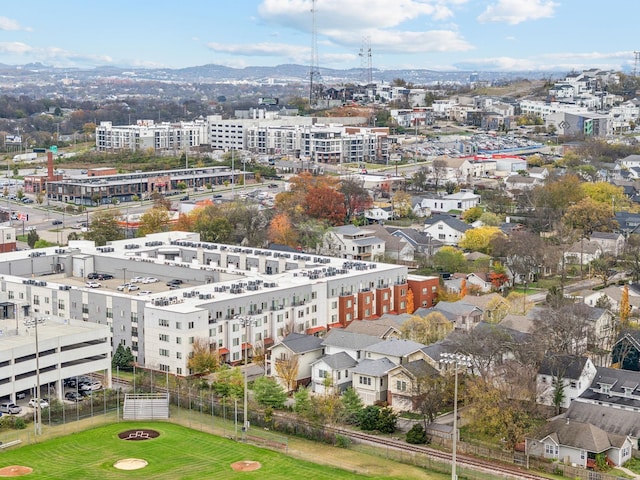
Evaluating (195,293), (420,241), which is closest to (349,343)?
(195,293)

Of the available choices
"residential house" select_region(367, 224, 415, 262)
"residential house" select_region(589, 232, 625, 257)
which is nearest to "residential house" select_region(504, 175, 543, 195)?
"residential house" select_region(589, 232, 625, 257)

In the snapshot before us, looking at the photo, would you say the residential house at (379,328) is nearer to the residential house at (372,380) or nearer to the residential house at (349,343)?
the residential house at (349,343)

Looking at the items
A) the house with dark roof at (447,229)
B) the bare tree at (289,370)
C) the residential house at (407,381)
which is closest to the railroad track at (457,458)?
the residential house at (407,381)

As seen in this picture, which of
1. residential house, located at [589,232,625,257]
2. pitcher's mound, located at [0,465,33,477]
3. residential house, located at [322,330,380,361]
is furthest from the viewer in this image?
residential house, located at [589,232,625,257]

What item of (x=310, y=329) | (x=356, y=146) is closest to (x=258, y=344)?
(x=310, y=329)

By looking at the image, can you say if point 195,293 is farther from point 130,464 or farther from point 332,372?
point 130,464

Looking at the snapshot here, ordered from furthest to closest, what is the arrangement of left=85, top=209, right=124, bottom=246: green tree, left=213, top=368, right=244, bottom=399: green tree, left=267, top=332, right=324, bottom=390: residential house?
left=85, top=209, right=124, bottom=246: green tree → left=267, top=332, right=324, bottom=390: residential house → left=213, top=368, right=244, bottom=399: green tree

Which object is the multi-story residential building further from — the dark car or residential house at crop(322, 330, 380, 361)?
the dark car
